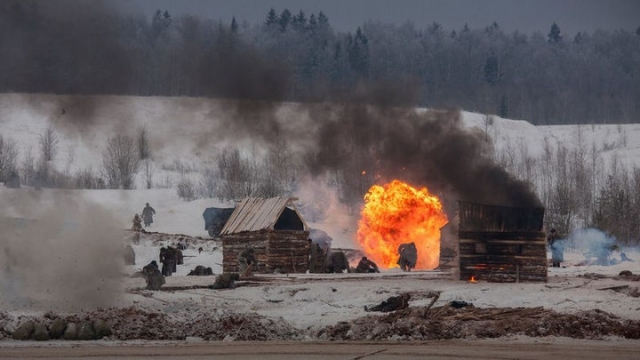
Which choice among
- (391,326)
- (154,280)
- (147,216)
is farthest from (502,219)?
(147,216)

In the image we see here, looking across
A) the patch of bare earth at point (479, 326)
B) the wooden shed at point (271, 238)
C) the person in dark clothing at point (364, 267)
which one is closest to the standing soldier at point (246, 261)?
the wooden shed at point (271, 238)

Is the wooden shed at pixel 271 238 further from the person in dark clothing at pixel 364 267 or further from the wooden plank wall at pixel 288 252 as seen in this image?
the person in dark clothing at pixel 364 267

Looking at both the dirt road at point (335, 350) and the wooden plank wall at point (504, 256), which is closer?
the dirt road at point (335, 350)

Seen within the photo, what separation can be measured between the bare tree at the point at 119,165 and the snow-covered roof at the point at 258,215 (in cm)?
1927

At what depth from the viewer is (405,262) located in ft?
144

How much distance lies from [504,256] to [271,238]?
1274cm

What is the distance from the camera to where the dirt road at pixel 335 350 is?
736 inches

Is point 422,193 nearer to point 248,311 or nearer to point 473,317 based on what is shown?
point 248,311

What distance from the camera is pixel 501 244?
32.0 m

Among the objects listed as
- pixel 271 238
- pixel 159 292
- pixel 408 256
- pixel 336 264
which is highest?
pixel 271 238

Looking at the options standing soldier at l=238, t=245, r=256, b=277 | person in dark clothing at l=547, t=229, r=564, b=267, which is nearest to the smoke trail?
standing soldier at l=238, t=245, r=256, b=277

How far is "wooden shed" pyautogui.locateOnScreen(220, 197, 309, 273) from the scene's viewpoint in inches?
1649

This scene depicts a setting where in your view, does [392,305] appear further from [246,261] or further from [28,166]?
[28,166]

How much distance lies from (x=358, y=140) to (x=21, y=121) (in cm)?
3297
